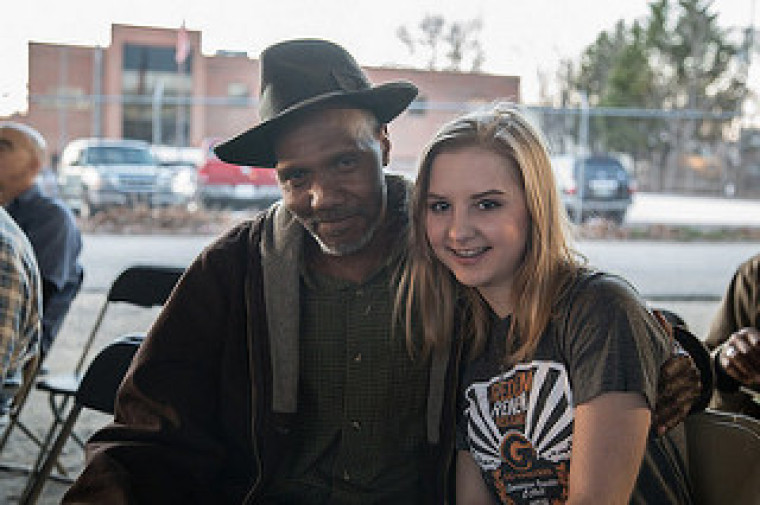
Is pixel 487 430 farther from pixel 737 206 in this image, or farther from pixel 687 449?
pixel 737 206

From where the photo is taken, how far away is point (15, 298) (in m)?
2.69

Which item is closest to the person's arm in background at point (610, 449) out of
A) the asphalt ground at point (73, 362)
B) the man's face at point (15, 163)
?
the asphalt ground at point (73, 362)

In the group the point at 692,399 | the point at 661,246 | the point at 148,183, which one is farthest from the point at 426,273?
the point at 148,183

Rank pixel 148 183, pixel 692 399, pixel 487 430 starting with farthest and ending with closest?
1. pixel 148 183
2. pixel 487 430
3. pixel 692 399

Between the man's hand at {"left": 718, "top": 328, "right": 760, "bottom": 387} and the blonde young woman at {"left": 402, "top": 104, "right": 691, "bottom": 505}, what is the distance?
68 centimetres

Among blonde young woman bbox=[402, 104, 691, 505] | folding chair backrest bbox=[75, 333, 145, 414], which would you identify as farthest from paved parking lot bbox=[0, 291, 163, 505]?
blonde young woman bbox=[402, 104, 691, 505]

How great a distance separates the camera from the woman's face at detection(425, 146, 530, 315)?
190cm

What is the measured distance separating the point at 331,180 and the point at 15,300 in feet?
3.70

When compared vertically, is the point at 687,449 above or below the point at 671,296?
above

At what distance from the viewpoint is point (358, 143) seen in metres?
2.20

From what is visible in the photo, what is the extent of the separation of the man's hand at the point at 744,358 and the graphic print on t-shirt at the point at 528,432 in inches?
34.1

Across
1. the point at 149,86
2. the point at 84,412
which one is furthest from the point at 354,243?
the point at 149,86

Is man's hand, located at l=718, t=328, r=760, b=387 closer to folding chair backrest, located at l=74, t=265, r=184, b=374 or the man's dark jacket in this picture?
the man's dark jacket

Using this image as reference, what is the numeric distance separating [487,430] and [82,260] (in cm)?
941
